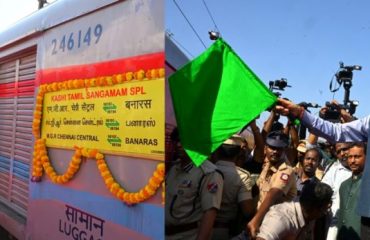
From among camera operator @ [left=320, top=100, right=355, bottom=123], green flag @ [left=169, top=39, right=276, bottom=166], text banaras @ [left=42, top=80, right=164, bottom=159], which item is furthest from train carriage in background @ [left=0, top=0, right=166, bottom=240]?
camera operator @ [left=320, top=100, right=355, bottom=123]

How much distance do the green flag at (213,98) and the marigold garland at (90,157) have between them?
0.16 meters

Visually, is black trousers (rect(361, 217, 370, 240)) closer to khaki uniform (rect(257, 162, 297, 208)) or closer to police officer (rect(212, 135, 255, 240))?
khaki uniform (rect(257, 162, 297, 208))

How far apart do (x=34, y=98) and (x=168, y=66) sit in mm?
1353

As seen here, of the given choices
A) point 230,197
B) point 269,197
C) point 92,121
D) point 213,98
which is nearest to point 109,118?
point 92,121

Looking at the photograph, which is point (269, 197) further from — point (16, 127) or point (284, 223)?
point (16, 127)

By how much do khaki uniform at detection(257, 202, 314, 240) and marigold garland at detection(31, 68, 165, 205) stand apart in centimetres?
61

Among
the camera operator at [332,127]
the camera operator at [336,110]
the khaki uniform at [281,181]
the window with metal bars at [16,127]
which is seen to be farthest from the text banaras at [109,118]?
the camera operator at [336,110]

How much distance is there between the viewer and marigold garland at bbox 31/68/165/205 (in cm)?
182

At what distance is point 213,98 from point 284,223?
30.8 inches

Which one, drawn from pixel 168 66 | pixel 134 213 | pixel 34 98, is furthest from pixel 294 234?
pixel 34 98

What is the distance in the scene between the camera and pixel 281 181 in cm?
243

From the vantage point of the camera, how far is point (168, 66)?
203cm

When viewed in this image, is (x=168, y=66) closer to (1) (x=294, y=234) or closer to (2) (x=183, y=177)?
(2) (x=183, y=177)

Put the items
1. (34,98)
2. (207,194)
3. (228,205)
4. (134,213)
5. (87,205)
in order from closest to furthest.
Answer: (134,213), (207,194), (87,205), (228,205), (34,98)
